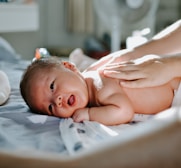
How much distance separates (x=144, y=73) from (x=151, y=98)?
94 millimetres

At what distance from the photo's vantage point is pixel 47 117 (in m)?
1.18

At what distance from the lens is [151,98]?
125 centimetres

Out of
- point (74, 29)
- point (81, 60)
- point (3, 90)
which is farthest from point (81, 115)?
point (74, 29)

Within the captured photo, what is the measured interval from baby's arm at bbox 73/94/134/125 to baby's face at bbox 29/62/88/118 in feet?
0.11

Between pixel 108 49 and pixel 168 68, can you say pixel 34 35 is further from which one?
pixel 168 68

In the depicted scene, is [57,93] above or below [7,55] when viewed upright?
above

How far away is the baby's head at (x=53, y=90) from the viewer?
3.91ft

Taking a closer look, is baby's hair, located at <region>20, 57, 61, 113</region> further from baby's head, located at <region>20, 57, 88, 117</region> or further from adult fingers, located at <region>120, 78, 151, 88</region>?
adult fingers, located at <region>120, 78, 151, 88</region>

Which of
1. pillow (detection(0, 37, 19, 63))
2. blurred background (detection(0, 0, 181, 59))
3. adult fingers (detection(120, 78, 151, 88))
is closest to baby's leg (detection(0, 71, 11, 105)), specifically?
adult fingers (detection(120, 78, 151, 88))

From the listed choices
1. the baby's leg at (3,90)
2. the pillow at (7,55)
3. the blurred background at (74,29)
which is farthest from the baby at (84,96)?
the blurred background at (74,29)

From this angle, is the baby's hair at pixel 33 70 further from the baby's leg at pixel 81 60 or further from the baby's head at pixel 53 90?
the baby's leg at pixel 81 60

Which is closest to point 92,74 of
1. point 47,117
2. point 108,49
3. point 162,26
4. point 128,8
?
point 47,117

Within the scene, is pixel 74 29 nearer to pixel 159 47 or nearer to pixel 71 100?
pixel 159 47

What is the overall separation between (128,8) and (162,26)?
1403 millimetres
